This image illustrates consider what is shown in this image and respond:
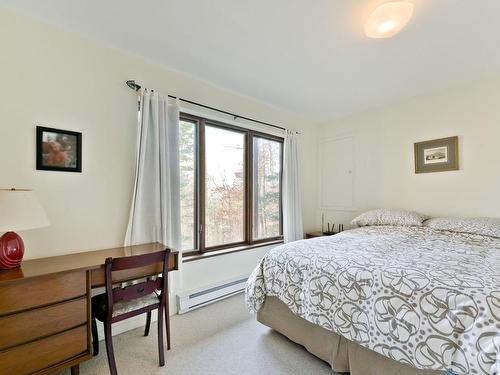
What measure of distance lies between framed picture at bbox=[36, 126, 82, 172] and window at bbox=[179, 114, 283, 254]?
3.29ft

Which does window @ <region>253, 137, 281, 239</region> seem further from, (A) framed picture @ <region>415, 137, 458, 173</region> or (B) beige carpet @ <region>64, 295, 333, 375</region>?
(A) framed picture @ <region>415, 137, 458, 173</region>

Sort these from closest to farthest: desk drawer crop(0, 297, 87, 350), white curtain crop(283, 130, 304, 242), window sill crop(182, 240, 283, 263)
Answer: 1. desk drawer crop(0, 297, 87, 350)
2. window sill crop(182, 240, 283, 263)
3. white curtain crop(283, 130, 304, 242)

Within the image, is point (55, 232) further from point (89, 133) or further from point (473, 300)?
point (473, 300)

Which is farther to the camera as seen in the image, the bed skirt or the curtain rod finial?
the curtain rod finial

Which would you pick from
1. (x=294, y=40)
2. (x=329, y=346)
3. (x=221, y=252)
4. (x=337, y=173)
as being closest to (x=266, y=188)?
(x=221, y=252)

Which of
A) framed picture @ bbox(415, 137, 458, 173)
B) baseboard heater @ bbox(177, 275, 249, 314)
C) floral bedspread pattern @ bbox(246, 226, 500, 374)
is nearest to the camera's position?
floral bedspread pattern @ bbox(246, 226, 500, 374)

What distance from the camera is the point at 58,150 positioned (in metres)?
1.96

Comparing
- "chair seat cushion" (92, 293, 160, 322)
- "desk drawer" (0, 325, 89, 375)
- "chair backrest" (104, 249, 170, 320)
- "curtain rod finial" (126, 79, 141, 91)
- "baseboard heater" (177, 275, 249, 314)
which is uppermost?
"curtain rod finial" (126, 79, 141, 91)

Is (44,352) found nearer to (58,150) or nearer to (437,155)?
(58,150)

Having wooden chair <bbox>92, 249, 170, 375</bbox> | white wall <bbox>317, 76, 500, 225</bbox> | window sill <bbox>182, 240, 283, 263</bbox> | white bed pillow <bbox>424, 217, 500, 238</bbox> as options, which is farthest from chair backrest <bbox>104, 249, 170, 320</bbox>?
white wall <bbox>317, 76, 500, 225</bbox>

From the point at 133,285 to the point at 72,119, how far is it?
1.45 m

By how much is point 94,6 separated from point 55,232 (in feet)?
5.67

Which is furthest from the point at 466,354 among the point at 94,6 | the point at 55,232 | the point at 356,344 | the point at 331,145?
the point at 331,145

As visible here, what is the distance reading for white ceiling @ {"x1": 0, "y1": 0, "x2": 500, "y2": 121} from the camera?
1.77m
